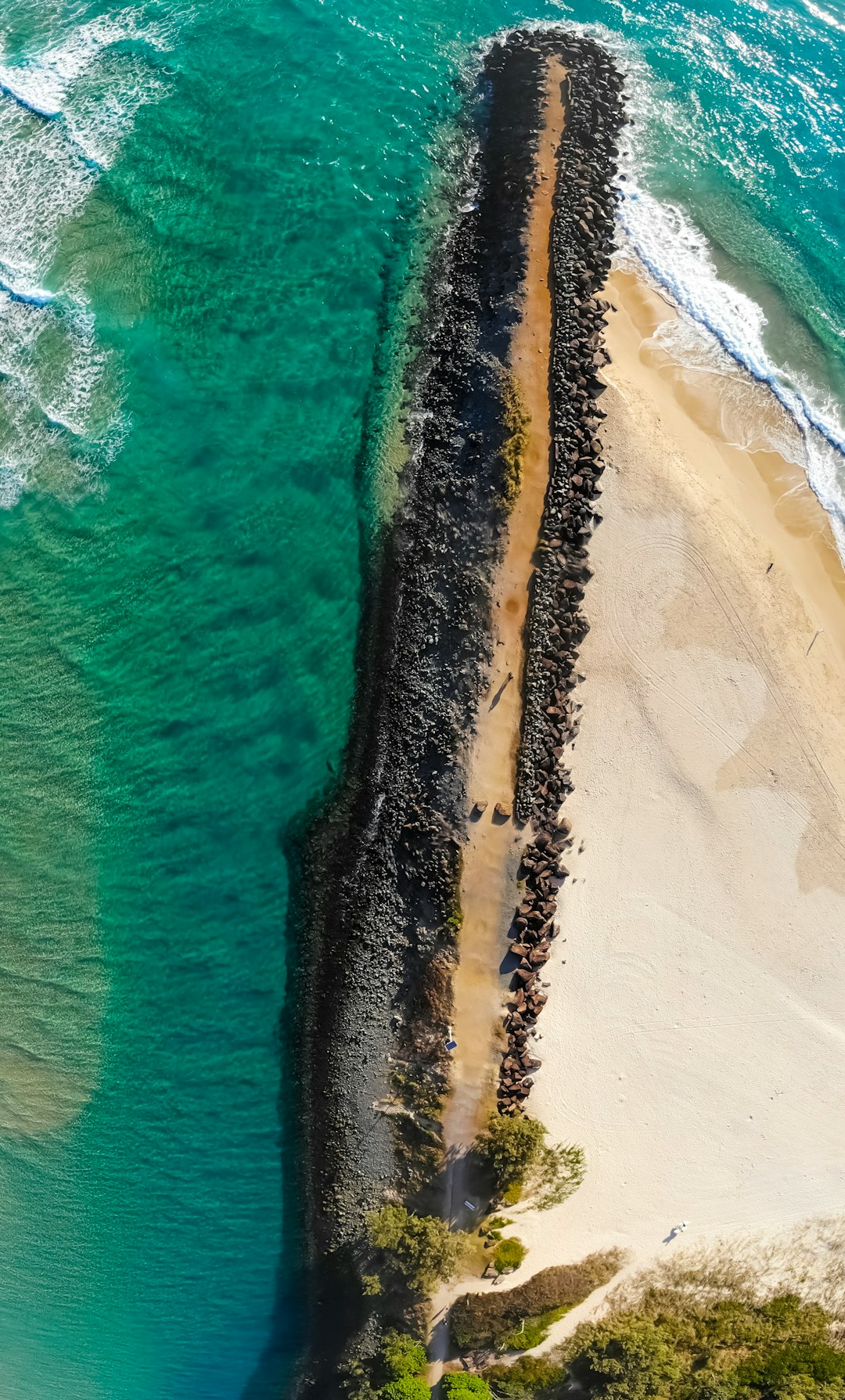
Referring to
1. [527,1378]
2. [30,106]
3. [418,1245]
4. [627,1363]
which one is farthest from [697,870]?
[30,106]

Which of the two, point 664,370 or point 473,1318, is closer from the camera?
point 473,1318

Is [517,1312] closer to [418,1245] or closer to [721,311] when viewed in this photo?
[418,1245]

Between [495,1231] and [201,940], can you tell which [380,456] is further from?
[495,1231]

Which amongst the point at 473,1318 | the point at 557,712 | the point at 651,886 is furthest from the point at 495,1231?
the point at 557,712

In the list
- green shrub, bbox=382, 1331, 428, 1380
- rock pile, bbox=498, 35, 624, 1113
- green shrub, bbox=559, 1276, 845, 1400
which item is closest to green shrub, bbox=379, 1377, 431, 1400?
green shrub, bbox=382, 1331, 428, 1380

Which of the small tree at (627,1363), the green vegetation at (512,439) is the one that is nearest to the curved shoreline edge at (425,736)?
the green vegetation at (512,439)

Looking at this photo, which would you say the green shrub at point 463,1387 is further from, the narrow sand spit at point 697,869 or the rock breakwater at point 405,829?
the rock breakwater at point 405,829
